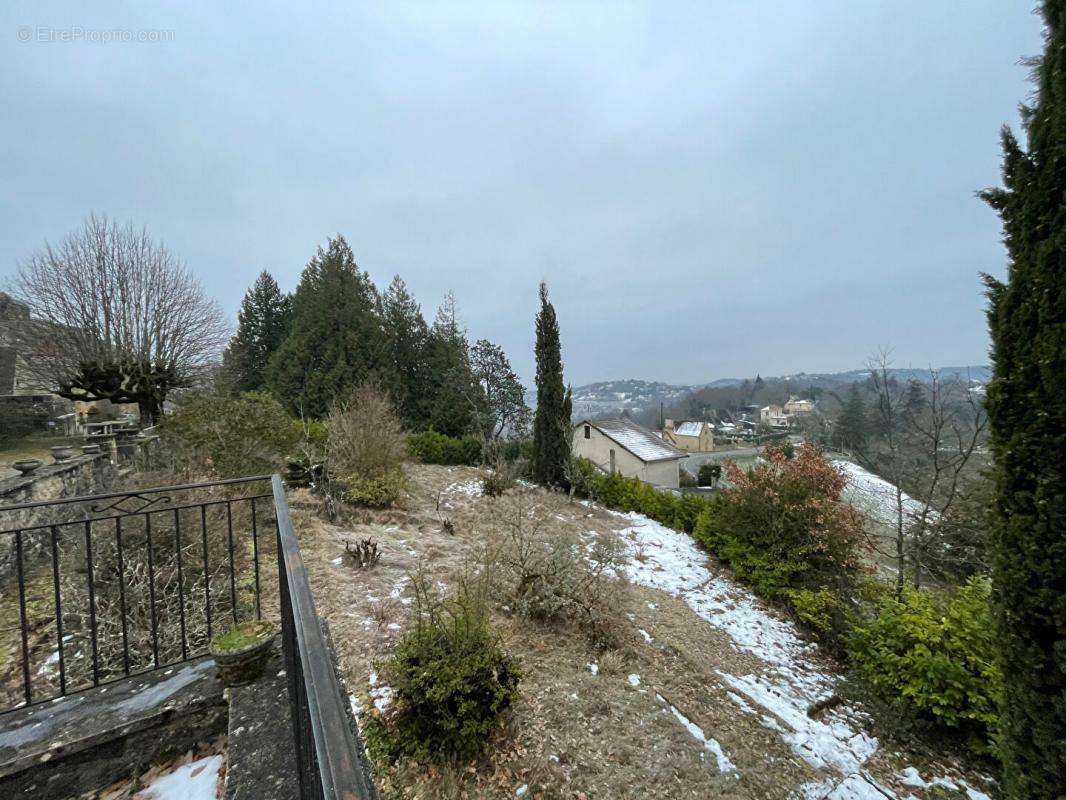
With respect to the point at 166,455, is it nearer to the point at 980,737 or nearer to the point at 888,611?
the point at 888,611

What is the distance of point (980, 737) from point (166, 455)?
32.7ft

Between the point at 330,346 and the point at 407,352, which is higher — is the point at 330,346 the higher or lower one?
the higher one

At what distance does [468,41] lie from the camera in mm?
7094

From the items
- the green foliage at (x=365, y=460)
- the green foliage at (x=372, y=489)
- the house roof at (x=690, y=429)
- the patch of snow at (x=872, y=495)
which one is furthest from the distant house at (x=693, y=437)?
the green foliage at (x=372, y=489)

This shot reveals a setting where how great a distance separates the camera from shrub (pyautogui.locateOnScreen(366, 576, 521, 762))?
245 centimetres

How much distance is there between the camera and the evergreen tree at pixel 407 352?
1823cm

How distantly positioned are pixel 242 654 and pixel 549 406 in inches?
432

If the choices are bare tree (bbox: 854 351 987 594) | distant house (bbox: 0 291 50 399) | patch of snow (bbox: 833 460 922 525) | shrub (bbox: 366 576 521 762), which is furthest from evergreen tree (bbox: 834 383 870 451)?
distant house (bbox: 0 291 50 399)

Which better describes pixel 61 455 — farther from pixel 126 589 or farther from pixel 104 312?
pixel 104 312

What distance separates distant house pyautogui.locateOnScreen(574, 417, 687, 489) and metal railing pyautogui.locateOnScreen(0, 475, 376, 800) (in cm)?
1470

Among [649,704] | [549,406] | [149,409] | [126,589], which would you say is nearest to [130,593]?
[126,589]

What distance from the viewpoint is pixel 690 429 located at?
3706cm

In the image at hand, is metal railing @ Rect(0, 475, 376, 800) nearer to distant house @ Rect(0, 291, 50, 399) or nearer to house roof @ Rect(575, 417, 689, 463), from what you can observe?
distant house @ Rect(0, 291, 50, 399)

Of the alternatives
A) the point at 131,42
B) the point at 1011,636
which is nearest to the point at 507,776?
the point at 1011,636
